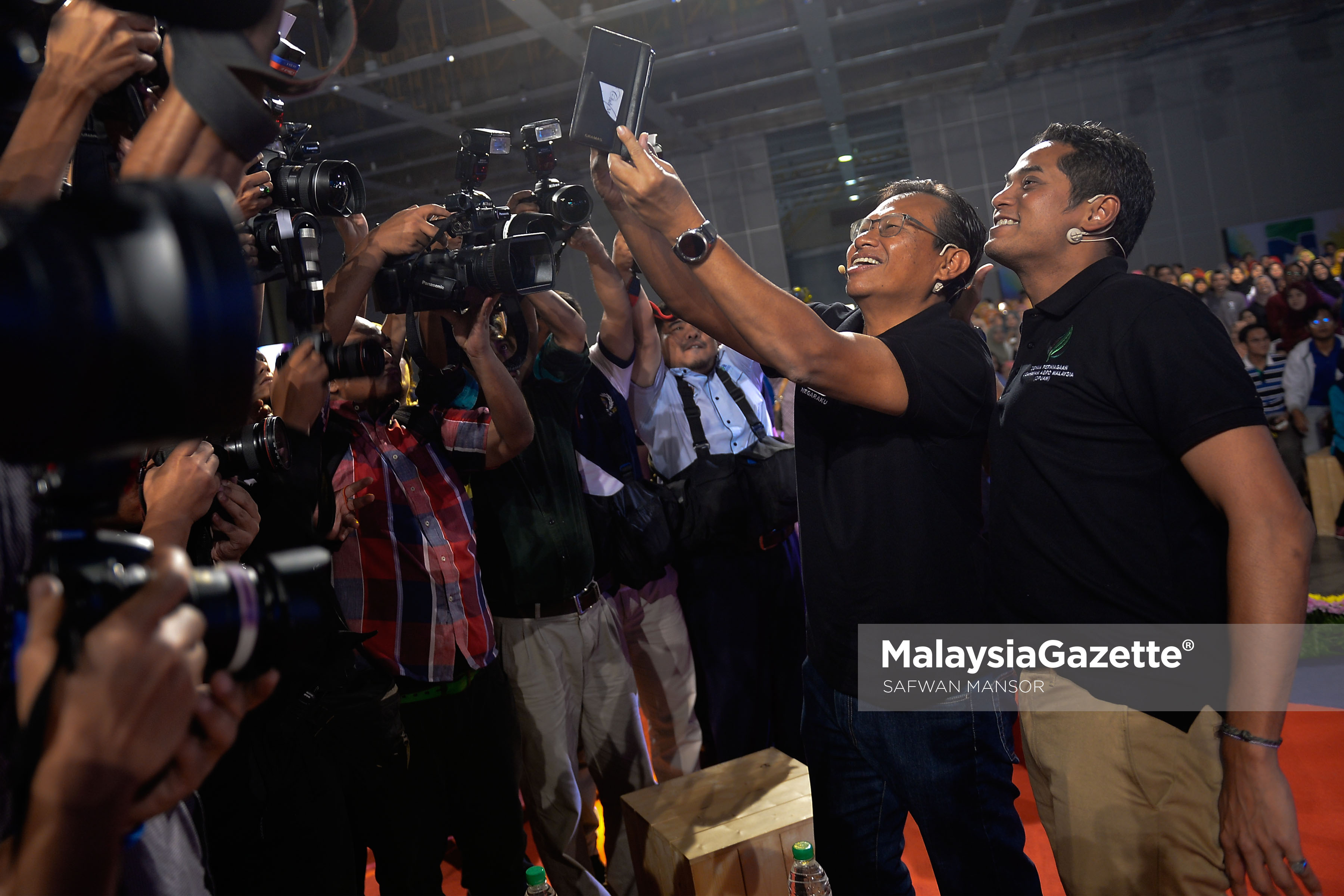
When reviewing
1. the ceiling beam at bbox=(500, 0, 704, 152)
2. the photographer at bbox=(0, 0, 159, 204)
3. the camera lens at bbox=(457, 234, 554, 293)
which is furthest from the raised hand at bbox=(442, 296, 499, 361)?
the ceiling beam at bbox=(500, 0, 704, 152)

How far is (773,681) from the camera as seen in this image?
289 cm

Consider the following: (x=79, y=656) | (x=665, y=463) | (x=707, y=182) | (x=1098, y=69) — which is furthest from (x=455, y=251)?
(x=1098, y=69)

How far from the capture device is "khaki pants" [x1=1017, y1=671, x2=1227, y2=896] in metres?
1.28

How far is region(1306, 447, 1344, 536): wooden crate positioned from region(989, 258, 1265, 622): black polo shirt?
16.8ft

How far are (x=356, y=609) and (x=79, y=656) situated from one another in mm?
1590

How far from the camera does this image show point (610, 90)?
1.51m

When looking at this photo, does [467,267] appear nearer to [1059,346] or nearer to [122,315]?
[1059,346]

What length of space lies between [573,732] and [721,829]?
62 cm

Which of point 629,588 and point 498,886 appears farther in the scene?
point 629,588

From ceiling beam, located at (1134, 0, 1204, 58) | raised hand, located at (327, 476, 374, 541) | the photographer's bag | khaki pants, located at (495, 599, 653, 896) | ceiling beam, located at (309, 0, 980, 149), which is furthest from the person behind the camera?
ceiling beam, located at (1134, 0, 1204, 58)

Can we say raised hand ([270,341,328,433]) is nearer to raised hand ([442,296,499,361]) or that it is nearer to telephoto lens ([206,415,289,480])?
telephoto lens ([206,415,289,480])

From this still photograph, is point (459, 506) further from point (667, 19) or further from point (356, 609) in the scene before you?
point (667, 19)

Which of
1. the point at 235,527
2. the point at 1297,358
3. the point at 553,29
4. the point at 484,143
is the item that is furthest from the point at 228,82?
the point at 553,29

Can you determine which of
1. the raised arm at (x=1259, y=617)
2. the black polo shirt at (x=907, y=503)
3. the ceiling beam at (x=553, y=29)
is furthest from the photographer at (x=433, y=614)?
the ceiling beam at (x=553, y=29)
